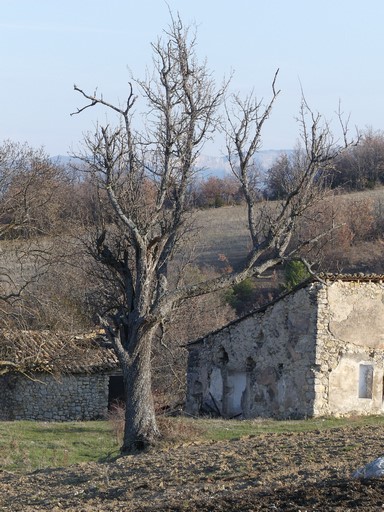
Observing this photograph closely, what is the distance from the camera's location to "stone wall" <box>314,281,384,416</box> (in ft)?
79.9

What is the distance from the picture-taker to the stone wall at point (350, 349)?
24.4m

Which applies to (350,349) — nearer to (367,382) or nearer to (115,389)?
(367,382)

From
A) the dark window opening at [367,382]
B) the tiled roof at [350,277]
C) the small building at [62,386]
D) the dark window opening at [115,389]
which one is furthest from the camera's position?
the dark window opening at [115,389]

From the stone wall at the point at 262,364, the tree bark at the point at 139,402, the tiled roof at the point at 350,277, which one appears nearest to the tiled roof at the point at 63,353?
the stone wall at the point at 262,364

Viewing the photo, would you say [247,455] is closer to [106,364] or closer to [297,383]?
[297,383]

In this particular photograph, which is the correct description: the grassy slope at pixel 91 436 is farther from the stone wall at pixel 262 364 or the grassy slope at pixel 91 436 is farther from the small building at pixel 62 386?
the small building at pixel 62 386

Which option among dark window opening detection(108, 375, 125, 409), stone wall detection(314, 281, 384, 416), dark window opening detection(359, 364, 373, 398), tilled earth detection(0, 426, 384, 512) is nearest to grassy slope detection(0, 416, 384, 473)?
stone wall detection(314, 281, 384, 416)

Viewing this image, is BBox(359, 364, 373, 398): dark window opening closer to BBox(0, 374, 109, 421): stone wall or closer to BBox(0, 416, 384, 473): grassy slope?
BBox(0, 416, 384, 473): grassy slope

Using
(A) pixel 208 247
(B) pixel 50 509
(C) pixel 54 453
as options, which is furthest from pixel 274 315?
(A) pixel 208 247

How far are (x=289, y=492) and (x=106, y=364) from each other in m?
24.0

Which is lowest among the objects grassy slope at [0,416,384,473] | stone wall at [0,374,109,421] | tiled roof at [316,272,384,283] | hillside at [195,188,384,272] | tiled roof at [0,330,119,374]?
stone wall at [0,374,109,421]

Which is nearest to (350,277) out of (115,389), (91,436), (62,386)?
(91,436)

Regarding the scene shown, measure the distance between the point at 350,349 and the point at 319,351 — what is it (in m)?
0.95

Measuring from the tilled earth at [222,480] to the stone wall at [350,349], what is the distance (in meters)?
7.87
